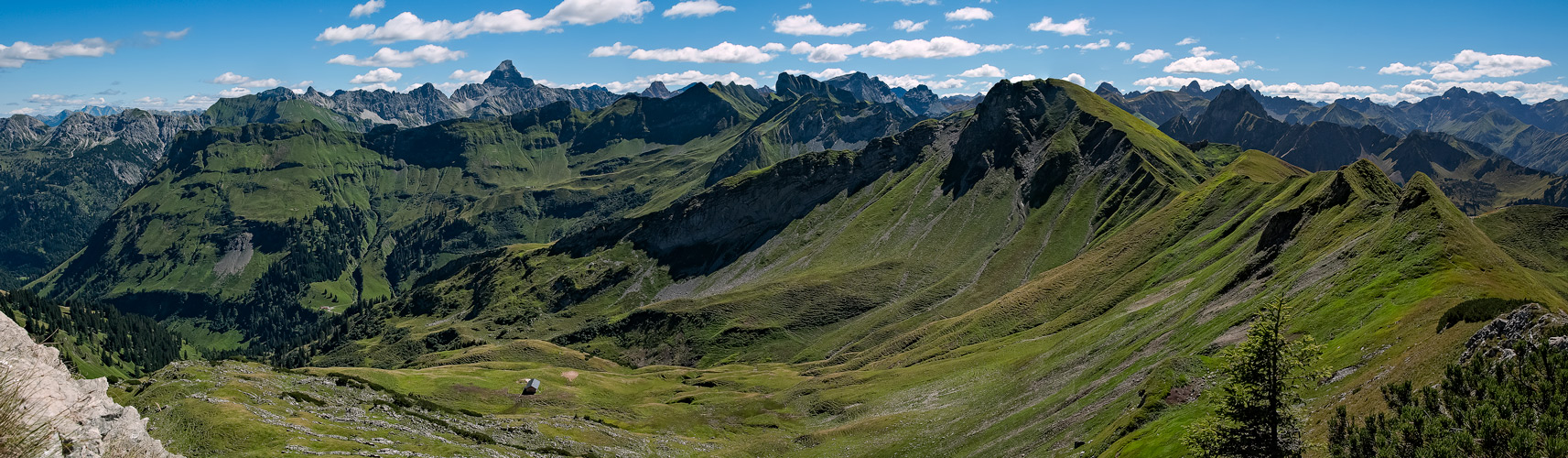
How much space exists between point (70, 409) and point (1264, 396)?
170ft

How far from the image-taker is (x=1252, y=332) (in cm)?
4338

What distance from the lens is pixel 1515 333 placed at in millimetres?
42250

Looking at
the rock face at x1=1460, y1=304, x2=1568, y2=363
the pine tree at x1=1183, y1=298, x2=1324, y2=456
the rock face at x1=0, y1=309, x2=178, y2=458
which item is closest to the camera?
the rock face at x1=0, y1=309, x2=178, y2=458

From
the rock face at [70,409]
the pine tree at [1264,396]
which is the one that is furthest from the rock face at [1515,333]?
the rock face at [70,409]

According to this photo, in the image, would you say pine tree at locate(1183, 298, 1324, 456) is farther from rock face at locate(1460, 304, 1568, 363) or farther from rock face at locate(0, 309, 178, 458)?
rock face at locate(0, 309, 178, 458)

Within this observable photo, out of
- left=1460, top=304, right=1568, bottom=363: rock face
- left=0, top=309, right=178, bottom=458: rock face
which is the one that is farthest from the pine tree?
left=0, top=309, right=178, bottom=458: rock face

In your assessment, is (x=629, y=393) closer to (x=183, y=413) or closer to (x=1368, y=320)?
(x=183, y=413)

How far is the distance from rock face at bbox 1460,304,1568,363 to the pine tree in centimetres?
852

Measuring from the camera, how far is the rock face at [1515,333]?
130 ft

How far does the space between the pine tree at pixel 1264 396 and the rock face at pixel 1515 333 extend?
8.52 m

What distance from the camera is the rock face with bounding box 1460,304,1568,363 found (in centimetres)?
3972

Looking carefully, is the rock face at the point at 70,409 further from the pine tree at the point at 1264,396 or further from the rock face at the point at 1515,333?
the rock face at the point at 1515,333

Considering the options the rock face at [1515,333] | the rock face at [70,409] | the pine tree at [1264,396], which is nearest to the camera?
the rock face at [70,409]

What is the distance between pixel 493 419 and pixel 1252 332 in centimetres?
9262
